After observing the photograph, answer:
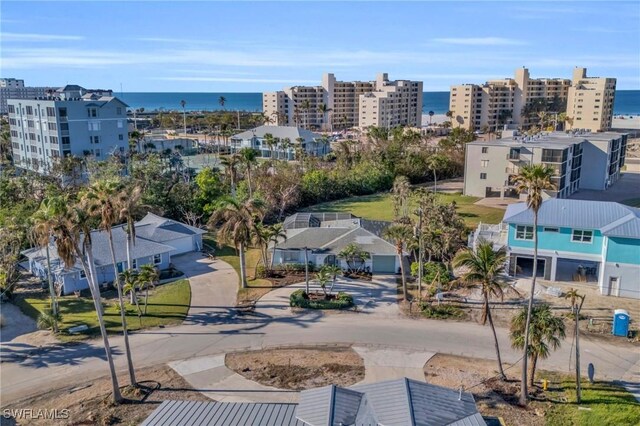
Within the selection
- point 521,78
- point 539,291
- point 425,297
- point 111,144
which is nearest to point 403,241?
point 425,297

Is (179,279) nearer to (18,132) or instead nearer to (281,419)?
(281,419)

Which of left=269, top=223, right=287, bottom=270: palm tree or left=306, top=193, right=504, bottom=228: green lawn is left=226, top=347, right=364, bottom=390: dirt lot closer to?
left=269, top=223, right=287, bottom=270: palm tree

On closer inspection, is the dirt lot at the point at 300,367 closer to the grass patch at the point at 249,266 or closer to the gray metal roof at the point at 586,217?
the grass patch at the point at 249,266

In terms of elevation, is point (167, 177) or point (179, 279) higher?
point (167, 177)

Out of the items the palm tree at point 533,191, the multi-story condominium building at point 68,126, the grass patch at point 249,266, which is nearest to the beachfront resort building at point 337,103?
the multi-story condominium building at point 68,126

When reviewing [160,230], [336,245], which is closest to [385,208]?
[336,245]

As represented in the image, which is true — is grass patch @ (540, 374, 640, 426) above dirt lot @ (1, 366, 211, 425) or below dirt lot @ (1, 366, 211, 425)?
above

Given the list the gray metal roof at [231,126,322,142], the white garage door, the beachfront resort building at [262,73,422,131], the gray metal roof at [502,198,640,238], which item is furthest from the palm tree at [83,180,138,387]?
the beachfront resort building at [262,73,422,131]
